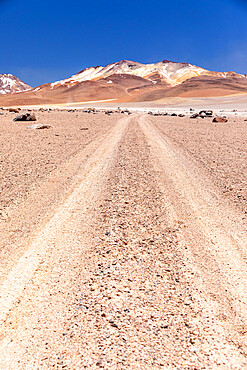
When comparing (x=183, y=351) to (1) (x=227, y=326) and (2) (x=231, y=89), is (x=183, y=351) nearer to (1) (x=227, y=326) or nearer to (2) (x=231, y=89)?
(1) (x=227, y=326)

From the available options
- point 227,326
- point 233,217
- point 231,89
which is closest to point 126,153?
point 233,217

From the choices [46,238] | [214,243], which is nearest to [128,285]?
[214,243]

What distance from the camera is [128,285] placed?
2943mm

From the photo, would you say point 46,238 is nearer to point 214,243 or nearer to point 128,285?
Result: point 128,285

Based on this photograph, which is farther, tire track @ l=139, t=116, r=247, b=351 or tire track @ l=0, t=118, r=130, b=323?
tire track @ l=0, t=118, r=130, b=323

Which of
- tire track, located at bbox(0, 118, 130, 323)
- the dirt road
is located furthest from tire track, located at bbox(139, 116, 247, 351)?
tire track, located at bbox(0, 118, 130, 323)

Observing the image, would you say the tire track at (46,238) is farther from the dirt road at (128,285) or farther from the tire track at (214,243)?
the tire track at (214,243)

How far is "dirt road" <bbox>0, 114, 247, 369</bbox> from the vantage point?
2172mm

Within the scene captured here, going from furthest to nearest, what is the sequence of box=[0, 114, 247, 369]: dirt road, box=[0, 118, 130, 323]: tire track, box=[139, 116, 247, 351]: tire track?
box=[0, 118, 130, 323]: tire track → box=[139, 116, 247, 351]: tire track → box=[0, 114, 247, 369]: dirt road

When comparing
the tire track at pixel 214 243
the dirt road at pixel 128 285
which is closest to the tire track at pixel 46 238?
the dirt road at pixel 128 285

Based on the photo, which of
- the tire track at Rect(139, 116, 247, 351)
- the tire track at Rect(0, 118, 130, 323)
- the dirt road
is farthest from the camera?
the tire track at Rect(0, 118, 130, 323)

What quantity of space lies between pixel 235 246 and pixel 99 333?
2.43 m

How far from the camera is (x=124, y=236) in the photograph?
4.02m

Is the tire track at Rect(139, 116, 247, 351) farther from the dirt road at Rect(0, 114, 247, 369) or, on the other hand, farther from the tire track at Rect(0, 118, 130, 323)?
the tire track at Rect(0, 118, 130, 323)
